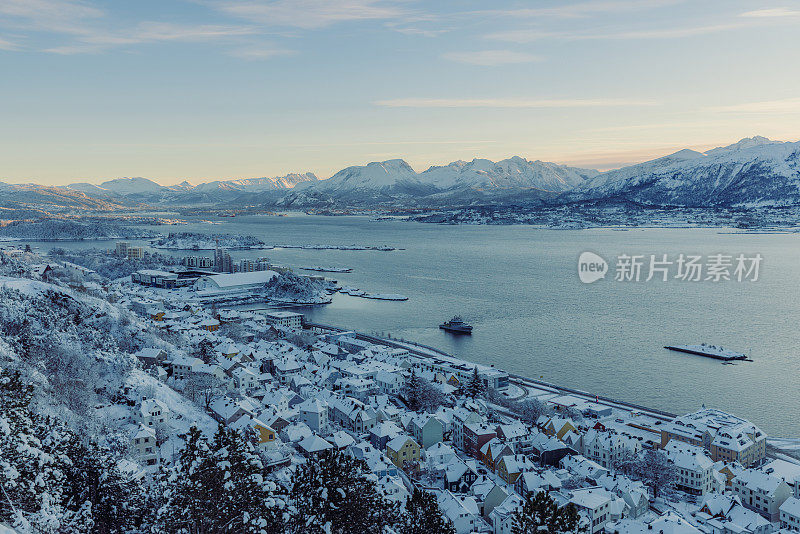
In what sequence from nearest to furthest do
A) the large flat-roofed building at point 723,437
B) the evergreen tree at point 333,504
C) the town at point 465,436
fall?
the evergreen tree at point 333,504, the town at point 465,436, the large flat-roofed building at point 723,437

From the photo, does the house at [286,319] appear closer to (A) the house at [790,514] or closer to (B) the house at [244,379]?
(B) the house at [244,379]

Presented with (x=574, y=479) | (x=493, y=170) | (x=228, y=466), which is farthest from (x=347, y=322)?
(x=493, y=170)

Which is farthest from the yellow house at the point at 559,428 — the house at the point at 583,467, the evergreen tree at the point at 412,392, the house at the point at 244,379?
the house at the point at 244,379

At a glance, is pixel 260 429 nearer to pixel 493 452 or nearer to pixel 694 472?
pixel 493 452

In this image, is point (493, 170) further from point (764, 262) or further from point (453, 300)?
point (453, 300)

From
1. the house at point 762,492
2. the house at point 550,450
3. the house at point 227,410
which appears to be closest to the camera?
the house at point 762,492

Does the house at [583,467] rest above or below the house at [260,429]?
below

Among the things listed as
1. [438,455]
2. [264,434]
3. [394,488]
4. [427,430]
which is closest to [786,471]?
[438,455]

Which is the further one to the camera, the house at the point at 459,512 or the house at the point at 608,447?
the house at the point at 608,447
